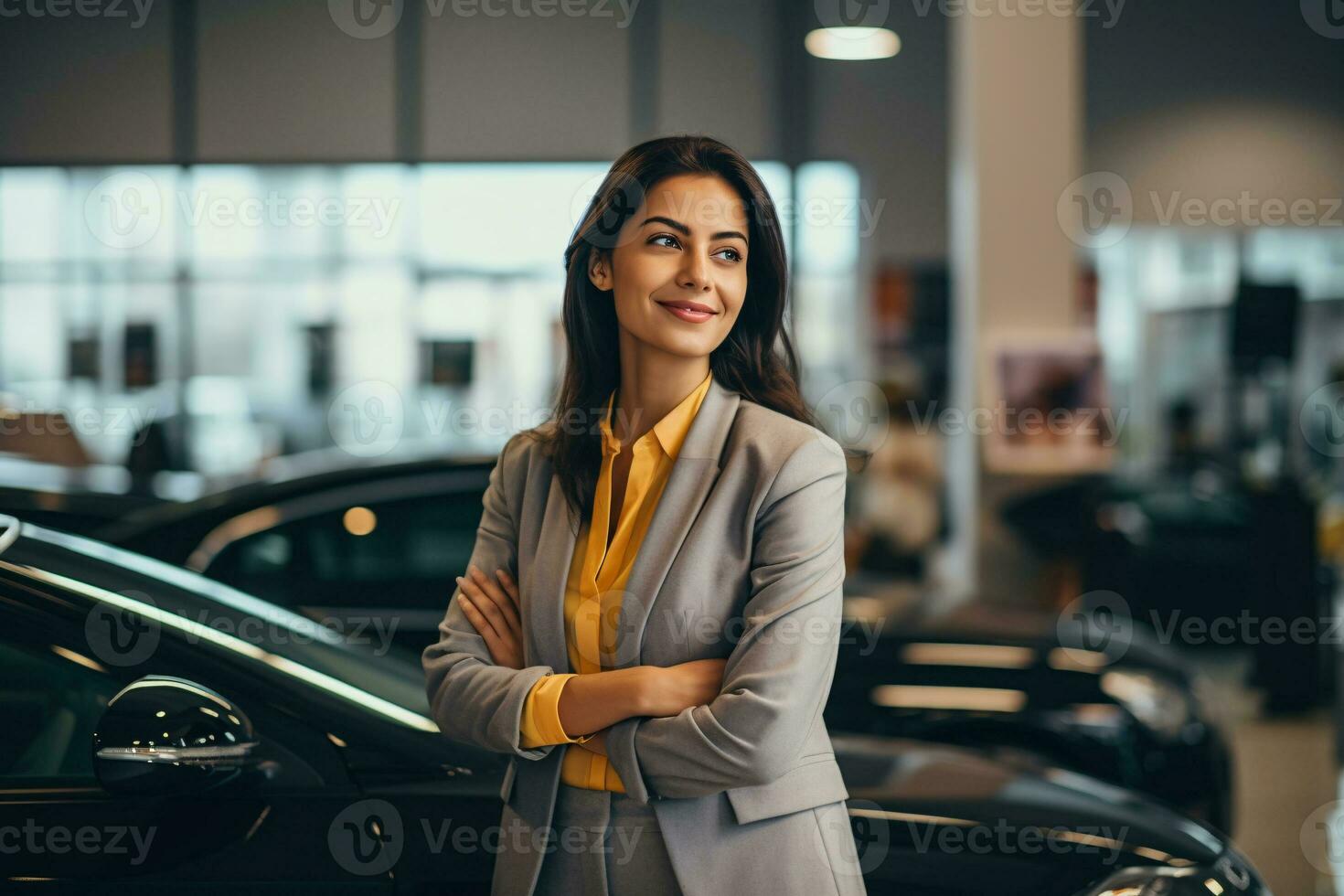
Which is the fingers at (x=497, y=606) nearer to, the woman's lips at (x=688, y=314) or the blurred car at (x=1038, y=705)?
the woman's lips at (x=688, y=314)

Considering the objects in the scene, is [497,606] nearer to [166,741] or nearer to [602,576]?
[602,576]

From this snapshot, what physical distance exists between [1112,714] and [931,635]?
1.36ft

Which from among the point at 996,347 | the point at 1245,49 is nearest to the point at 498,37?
the point at 996,347

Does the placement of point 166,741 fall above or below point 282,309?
below

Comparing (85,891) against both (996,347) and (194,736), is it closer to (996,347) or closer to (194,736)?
(194,736)

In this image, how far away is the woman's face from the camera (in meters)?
1.38

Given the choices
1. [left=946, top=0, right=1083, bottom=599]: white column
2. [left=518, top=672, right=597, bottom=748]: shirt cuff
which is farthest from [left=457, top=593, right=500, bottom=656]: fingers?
[left=946, top=0, right=1083, bottom=599]: white column

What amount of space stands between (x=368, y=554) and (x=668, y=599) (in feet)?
5.34

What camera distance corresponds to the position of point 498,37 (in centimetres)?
599

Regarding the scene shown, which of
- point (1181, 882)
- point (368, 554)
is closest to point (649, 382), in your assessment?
point (1181, 882)

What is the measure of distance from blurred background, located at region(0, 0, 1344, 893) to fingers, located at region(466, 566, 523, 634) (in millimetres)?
1947

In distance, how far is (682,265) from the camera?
4.52ft

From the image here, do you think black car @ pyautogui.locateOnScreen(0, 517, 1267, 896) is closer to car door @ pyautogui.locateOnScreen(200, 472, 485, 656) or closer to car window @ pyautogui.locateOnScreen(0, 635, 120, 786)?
car window @ pyautogui.locateOnScreen(0, 635, 120, 786)

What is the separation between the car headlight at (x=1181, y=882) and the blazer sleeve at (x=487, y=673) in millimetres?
755
